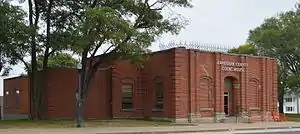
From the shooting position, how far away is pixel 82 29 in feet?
97.3

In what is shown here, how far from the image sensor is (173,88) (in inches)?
1516

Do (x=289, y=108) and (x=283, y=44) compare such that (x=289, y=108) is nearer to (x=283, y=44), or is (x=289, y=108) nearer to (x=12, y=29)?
(x=283, y=44)

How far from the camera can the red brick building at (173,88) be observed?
39.0m

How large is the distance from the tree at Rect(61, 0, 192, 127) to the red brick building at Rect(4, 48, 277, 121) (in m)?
5.02

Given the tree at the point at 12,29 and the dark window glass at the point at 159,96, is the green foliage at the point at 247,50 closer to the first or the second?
the dark window glass at the point at 159,96

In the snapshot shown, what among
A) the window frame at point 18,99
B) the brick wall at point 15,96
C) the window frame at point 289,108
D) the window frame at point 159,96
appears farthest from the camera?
the window frame at point 289,108

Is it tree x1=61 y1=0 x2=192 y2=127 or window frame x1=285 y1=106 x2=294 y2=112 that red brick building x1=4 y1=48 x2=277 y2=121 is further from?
window frame x1=285 y1=106 x2=294 y2=112

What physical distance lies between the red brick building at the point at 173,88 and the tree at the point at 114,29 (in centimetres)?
502

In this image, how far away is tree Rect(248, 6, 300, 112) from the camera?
205ft

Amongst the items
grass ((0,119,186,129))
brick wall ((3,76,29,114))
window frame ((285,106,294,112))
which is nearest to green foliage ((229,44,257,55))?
brick wall ((3,76,29,114))

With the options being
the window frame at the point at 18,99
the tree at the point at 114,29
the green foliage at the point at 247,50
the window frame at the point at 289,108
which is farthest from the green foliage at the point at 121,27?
the window frame at the point at 289,108

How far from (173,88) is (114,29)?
11.0 metres

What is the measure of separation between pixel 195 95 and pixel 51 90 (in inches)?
469

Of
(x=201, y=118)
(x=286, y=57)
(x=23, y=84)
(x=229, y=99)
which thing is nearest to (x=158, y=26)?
(x=201, y=118)
